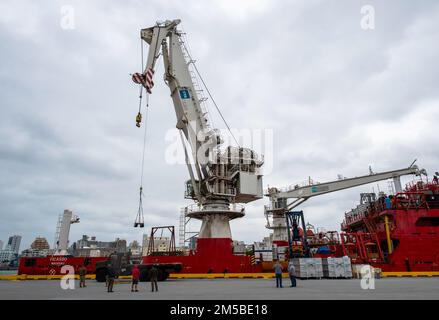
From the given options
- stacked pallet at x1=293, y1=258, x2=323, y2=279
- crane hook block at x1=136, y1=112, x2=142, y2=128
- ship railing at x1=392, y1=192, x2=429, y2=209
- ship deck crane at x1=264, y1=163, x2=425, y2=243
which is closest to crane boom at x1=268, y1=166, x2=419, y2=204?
ship deck crane at x1=264, y1=163, x2=425, y2=243

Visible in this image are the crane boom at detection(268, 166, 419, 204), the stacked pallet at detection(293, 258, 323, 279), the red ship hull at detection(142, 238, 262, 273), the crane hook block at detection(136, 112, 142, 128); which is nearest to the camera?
the stacked pallet at detection(293, 258, 323, 279)

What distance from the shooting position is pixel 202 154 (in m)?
27.2

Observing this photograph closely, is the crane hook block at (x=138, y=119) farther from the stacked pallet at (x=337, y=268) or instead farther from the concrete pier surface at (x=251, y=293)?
the stacked pallet at (x=337, y=268)

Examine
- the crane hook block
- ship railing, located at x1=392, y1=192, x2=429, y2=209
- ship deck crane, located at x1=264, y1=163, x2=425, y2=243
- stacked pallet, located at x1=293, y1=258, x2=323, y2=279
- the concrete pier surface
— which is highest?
the crane hook block

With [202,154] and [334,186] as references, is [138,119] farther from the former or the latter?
[334,186]

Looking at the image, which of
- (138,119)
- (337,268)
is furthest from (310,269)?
(138,119)

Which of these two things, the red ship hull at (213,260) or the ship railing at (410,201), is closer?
the red ship hull at (213,260)

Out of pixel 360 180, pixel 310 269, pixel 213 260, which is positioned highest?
pixel 360 180

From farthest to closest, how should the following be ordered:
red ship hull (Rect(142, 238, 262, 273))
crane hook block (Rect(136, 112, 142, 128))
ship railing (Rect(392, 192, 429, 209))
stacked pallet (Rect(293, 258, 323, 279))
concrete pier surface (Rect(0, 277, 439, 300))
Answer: ship railing (Rect(392, 192, 429, 209)) → red ship hull (Rect(142, 238, 262, 273)) → crane hook block (Rect(136, 112, 142, 128)) → stacked pallet (Rect(293, 258, 323, 279)) → concrete pier surface (Rect(0, 277, 439, 300))

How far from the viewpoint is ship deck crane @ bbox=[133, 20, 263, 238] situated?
89.6ft

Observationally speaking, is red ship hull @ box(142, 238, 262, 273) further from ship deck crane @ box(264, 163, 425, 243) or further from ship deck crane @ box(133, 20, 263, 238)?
ship deck crane @ box(264, 163, 425, 243)

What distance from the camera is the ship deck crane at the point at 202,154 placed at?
27297 millimetres

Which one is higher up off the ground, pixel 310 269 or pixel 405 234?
pixel 405 234

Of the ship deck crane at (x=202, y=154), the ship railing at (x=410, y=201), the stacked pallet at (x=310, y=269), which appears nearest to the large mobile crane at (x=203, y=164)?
the ship deck crane at (x=202, y=154)
